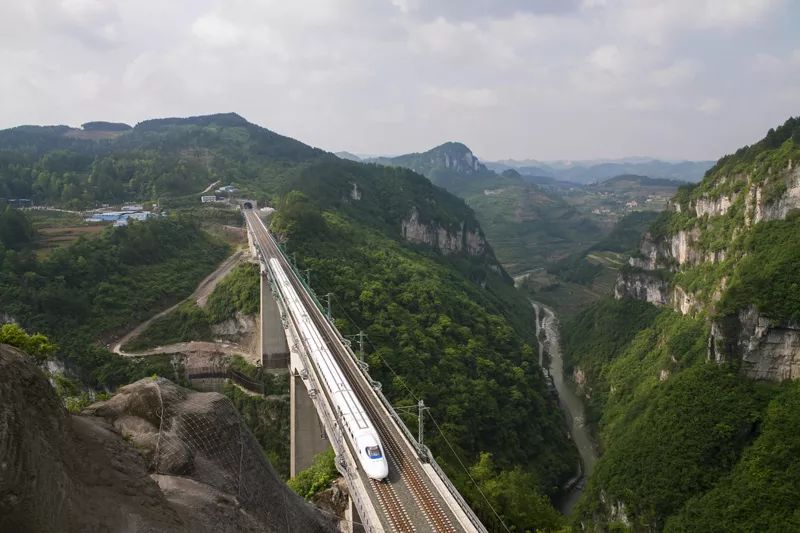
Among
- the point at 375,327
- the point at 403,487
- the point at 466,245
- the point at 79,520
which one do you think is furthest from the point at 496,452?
the point at 466,245

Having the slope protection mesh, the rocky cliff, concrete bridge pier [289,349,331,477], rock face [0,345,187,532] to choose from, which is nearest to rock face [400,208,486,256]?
the rocky cliff

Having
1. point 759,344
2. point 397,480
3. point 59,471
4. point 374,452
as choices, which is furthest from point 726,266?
point 59,471

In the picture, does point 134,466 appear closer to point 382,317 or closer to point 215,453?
point 215,453

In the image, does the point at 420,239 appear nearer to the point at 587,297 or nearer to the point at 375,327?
the point at 587,297

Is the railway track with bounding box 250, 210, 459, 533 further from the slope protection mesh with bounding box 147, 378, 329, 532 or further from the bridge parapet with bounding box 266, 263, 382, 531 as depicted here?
the slope protection mesh with bounding box 147, 378, 329, 532

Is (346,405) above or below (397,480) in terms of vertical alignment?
above
